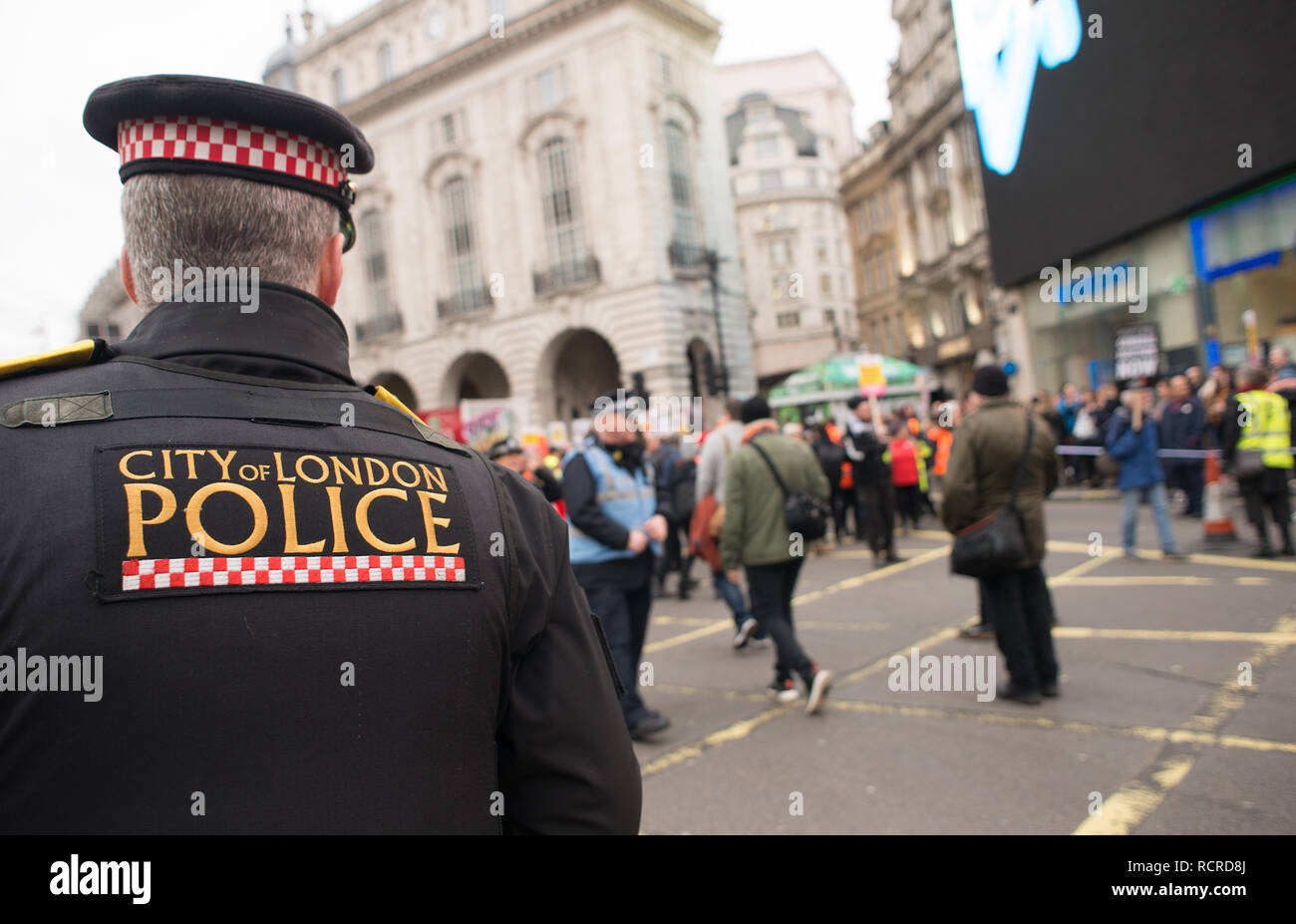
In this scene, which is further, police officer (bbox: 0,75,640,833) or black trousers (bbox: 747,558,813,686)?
black trousers (bbox: 747,558,813,686)

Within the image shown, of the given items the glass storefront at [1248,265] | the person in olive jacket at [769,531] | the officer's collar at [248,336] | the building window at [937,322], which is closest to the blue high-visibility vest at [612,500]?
the person in olive jacket at [769,531]

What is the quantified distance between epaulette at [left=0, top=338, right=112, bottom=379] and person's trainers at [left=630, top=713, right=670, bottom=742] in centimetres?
422

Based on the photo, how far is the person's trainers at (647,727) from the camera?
5.11 m

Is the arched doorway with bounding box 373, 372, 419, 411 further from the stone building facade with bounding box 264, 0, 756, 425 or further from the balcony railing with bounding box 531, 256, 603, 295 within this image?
the balcony railing with bounding box 531, 256, 603, 295

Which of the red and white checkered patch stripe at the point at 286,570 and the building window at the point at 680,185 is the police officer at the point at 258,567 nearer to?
the red and white checkered patch stripe at the point at 286,570

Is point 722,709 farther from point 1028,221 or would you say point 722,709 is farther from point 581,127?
point 581,127

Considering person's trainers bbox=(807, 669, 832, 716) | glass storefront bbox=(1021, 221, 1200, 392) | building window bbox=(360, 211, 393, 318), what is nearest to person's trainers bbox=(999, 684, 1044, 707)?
person's trainers bbox=(807, 669, 832, 716)

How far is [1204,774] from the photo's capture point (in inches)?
151

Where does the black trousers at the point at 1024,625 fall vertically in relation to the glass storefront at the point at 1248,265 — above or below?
below

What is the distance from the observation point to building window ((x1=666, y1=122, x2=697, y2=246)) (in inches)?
1192

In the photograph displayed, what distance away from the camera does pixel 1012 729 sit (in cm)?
475

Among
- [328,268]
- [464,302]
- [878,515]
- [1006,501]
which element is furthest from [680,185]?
[328,268]

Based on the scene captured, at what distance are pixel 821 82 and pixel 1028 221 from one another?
6043 cm

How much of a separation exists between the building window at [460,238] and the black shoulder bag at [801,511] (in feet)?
94.4
